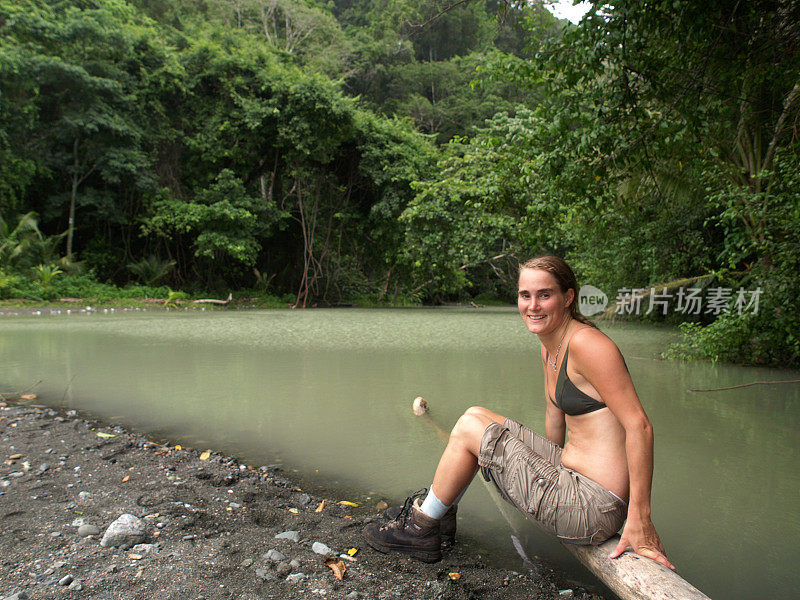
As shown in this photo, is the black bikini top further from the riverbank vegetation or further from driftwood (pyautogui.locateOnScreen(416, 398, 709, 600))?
the riverbank vegetation

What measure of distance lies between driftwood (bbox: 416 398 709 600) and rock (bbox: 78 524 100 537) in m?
1.68

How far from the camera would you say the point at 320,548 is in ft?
6.56

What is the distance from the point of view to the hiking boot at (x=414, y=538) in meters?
2.00

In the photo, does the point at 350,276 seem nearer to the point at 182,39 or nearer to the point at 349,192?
the point at 349,192

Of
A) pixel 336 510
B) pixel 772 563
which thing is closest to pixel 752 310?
pixel 772 563

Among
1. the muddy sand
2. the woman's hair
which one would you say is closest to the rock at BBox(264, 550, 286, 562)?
the muddy sand

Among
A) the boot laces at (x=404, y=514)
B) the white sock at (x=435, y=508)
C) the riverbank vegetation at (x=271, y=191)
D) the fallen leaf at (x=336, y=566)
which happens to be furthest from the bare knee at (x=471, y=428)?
the riverbank vegetation at (x=271, y=191)

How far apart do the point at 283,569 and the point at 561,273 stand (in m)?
1.35

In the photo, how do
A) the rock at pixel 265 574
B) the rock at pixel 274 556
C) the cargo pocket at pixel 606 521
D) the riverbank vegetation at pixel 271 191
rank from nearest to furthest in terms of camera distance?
the cargo pocket at pixel 606 521 < the rock at pixel 265 574 < the rock at pixel 274 556 < the riverbank vegetation at pixel 271 191

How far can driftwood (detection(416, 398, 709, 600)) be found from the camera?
4.55 feet

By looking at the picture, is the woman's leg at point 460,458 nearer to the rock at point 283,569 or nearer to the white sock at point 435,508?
the white sock at point 435,508

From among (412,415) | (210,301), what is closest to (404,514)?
(412,415)

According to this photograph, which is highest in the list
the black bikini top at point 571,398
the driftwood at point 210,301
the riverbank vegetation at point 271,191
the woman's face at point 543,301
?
the riverbank vegetation at point 271,191

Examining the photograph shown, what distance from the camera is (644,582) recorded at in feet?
4.75
